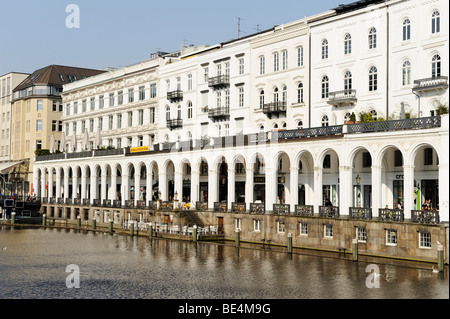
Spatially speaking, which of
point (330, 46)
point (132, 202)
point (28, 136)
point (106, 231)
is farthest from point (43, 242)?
point (28, 136)

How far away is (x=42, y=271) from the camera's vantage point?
39.9 metres

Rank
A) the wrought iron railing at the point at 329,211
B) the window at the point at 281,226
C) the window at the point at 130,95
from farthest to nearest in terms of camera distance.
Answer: the window at the point at 130,95 < the window at the point at 281,226 < the wrought iron railing at the point at 329,211

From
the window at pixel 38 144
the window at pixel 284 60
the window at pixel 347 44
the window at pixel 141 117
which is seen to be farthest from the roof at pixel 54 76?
the window at pixel 347 44

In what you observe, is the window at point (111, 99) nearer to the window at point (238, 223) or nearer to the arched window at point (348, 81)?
the window at point (238, 223)

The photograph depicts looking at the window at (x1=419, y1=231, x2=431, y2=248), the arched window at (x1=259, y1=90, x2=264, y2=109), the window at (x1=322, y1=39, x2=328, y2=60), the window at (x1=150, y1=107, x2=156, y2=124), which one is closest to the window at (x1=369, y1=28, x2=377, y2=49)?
the window at (x1=322, y1=39, x2=328, y2=60)

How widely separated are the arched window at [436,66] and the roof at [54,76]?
2939 inches

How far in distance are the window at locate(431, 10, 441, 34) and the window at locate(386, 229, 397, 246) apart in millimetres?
16510

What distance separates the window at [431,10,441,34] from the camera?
164ft

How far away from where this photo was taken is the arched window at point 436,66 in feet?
164

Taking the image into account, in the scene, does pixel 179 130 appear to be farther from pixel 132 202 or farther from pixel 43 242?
pixel 43 242

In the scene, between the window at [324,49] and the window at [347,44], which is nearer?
the window at [347,44]

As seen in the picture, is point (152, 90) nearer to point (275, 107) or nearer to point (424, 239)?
point (275, 107)

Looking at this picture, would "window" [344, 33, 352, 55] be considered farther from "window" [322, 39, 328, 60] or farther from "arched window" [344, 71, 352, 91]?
"window" [322, 39, 328, 60]
